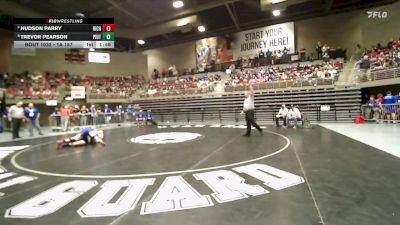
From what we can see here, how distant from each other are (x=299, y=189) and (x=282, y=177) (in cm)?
68

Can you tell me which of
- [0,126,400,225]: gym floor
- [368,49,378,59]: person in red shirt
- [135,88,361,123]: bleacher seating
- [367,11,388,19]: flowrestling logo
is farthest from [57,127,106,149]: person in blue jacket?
[367,11,388,19]: flowrestling logo

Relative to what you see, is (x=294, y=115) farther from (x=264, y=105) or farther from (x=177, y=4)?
(x=177, y=4)

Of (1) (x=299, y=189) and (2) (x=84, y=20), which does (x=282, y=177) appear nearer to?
(1) (x=299, y=189)

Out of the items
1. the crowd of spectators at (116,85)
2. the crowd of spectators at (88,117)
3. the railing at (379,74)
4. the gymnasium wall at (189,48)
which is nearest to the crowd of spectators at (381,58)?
the railing at (379,74)

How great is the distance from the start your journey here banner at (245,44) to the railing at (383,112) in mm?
10625

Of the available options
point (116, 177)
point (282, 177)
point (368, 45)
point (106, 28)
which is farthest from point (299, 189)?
point (368, 45)

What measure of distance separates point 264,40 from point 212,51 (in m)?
5.87

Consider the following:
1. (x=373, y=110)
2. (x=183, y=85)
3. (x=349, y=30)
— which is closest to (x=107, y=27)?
(x=373, y=110)

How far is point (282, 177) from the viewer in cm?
464

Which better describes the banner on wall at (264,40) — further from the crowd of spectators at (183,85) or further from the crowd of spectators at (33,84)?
the crowd of spectators at (33,84)

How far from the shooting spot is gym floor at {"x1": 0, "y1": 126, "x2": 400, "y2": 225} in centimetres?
311

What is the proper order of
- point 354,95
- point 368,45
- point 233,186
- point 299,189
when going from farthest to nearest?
point 368,45 → point 354,95 → point 233,186 → point 299,189

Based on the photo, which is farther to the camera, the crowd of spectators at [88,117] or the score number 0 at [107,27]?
the crowd of spectators at [88,117]
